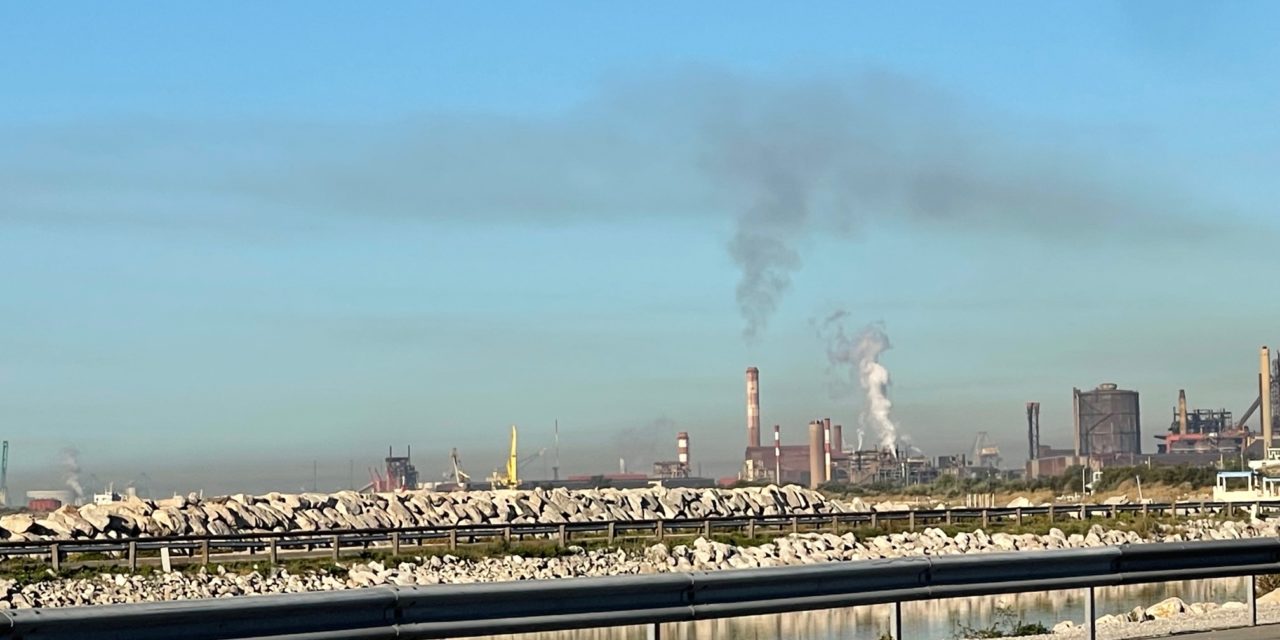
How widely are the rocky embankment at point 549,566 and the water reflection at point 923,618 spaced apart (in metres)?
1.29

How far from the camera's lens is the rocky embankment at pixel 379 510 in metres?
51.1

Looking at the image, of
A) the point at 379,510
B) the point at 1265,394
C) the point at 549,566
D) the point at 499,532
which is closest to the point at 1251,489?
the point at 379,510

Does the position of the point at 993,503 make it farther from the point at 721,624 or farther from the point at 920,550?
the point at 721,624

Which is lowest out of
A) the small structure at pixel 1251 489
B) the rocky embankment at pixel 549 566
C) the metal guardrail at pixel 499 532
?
the rocky embankment at pixel 549 566

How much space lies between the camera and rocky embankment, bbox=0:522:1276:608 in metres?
31.9

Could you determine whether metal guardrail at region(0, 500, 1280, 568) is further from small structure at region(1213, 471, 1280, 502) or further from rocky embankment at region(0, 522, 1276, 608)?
small structure at region(1213, 471, 1280, 502)

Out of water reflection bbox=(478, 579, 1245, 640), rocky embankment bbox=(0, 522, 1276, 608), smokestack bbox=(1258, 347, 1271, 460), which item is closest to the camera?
water reflection bbox=(478, 579, 1245, 640)

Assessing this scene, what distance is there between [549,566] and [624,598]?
2778 cm

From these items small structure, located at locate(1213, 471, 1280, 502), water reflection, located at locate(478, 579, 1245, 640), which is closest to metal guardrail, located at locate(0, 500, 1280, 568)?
small structure, located at locate(1213, 471, 1280, 502)

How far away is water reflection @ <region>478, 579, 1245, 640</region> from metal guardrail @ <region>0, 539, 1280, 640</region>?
414 centimetres

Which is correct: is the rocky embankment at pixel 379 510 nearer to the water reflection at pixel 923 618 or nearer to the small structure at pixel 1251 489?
the small structure at pixel 1251 489

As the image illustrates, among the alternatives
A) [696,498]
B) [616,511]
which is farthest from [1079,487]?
[616,511]

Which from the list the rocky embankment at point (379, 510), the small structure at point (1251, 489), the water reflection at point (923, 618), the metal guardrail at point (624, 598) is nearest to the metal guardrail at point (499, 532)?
the rocky embankment at point (379, 510)

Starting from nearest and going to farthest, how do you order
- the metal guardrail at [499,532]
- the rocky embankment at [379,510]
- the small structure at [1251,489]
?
the metal guardrail at [499,532] → the rocky embankment at [379,510] → the small structure at [1251,489]
